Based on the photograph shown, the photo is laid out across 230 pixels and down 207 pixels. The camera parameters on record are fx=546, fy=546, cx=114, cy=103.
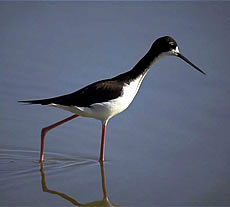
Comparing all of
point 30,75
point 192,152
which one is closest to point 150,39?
point 30,75

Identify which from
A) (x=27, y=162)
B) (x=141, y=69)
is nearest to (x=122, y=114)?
→ (x=141, y=69)

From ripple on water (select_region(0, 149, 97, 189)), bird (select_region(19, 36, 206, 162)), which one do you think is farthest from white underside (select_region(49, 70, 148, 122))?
ripple on water (select_region(0, 149, 97, 189))

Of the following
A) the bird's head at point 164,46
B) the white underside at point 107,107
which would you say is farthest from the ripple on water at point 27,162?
the bird's head at point 164,46

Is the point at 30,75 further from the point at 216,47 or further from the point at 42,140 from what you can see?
the point at 216,47

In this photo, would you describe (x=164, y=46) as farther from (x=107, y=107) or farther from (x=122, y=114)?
(x=122, y=114)

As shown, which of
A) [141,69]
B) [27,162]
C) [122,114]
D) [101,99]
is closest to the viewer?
[27,162]

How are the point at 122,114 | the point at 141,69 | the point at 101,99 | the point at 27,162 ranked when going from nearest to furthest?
the point at 27,162
the point at 101,99
the point at 141,69
the point at 122,114

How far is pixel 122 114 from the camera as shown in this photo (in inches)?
250

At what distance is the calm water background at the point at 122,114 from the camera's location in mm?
4543

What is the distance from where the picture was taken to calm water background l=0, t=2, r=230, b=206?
454 centimetres

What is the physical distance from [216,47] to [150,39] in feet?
3.34

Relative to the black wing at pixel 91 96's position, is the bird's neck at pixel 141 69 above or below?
above

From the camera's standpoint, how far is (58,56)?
8.05m

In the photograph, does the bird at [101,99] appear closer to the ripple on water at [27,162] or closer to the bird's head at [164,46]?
the ripple on water at [27,162]
